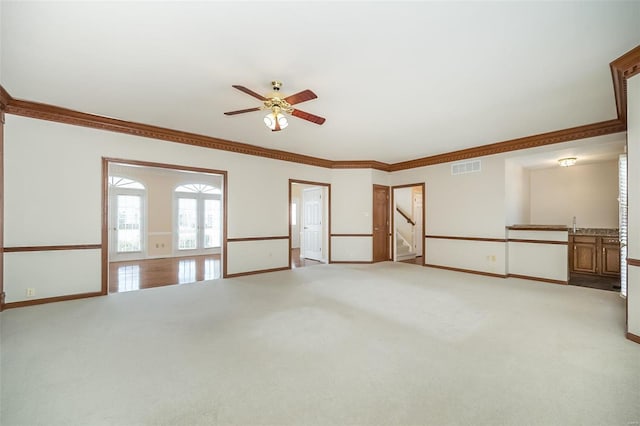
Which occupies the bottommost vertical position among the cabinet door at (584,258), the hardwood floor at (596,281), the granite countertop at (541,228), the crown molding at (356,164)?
the hardwood floor at (596,281)

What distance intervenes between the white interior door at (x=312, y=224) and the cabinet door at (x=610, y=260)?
246 inches

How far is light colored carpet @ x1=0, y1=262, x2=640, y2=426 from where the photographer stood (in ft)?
5.65

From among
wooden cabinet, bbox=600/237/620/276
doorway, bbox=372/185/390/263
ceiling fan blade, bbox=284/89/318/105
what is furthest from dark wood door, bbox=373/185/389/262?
ceiling fan blade, bbox=284/89/318/105

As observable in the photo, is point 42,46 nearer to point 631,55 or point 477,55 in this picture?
point 477,55

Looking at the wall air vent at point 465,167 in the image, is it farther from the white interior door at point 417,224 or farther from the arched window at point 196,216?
the arched window at point 196,216

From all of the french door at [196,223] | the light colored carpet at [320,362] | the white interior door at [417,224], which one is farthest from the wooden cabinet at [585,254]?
the french door at [196,223]

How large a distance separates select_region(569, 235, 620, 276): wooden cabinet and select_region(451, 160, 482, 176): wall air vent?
262 centimetres

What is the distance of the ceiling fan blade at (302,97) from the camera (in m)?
2.78

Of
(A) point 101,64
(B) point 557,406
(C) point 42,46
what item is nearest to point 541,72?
(B) point 557,406

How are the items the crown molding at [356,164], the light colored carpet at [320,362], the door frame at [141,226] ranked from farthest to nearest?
the door frame at [141,226] < the crown molding at [356,164] < the light colored carpet at [320,362]

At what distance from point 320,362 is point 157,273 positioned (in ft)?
17.3

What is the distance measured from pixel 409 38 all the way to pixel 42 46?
3.33m

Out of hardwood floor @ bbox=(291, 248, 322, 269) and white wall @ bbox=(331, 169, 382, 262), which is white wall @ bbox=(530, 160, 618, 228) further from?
hardwood floor @ bbox=(291, 248, 322, 269)

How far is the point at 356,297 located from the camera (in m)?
4.26
